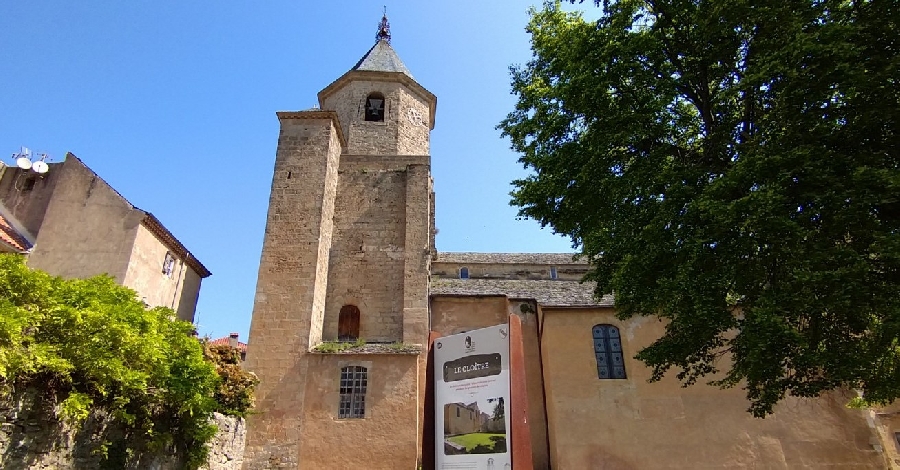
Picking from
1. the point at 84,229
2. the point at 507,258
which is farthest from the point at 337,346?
the point at 507,258

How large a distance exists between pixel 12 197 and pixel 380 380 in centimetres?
1323

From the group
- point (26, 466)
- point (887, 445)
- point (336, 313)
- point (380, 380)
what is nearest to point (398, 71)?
point (336, 313)

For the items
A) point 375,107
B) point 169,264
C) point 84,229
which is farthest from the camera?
point 375,107

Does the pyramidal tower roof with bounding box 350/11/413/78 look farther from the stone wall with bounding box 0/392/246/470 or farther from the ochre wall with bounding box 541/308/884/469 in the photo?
the stone wall with bounding box 0/392/246/470

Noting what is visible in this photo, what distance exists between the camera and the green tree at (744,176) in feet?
24.6

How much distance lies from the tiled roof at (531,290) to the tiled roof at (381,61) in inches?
357

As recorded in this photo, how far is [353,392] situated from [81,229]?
31.9 feet

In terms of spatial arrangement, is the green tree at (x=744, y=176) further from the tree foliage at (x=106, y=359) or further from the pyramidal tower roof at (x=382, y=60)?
the pyramidal tower roof at (x=382, y=60)

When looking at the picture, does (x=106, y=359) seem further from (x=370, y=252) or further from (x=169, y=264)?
(x=169, y=264)

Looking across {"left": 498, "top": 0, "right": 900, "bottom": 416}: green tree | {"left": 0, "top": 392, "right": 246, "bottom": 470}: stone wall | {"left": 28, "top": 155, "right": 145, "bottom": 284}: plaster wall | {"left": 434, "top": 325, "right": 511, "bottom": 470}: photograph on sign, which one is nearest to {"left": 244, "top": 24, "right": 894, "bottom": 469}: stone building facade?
{"left": 28, "top": 155, "right": 145, "bottom": 284}: plaster wall

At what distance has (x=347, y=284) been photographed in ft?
56.0

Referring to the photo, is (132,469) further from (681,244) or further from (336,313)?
(681,244)

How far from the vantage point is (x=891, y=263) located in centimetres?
735

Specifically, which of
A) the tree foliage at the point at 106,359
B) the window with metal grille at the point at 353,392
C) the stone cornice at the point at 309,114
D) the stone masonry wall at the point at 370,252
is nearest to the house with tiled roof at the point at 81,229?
the stone cornice at the point at 309,114
